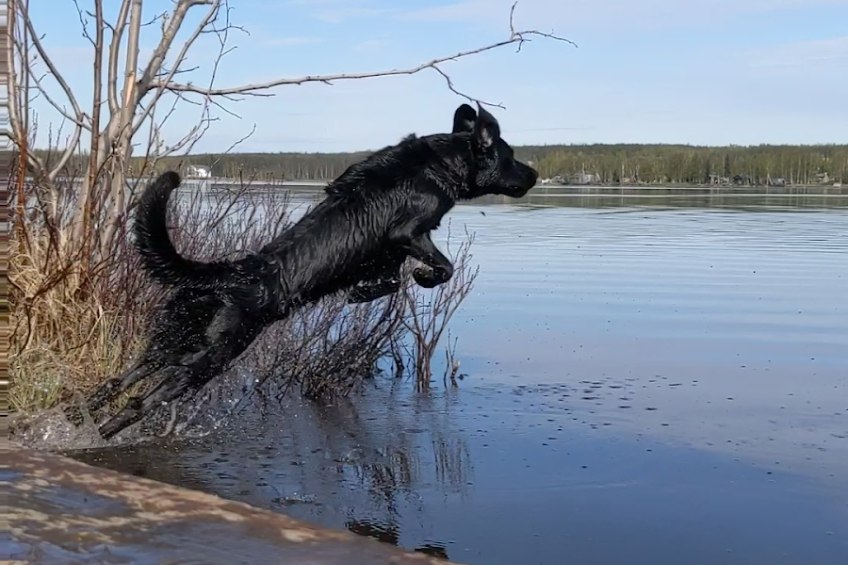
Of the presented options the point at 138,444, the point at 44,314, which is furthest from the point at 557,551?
the point at 44,314

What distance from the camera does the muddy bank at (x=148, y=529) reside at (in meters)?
4.44

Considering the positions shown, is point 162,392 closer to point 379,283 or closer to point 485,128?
point 379,283

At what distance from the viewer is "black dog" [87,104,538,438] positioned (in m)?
6.28

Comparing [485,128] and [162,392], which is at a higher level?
[485,128]

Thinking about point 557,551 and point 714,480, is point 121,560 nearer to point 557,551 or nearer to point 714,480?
point 557,551

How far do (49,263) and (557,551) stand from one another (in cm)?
441

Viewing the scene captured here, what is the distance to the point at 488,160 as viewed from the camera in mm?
7297

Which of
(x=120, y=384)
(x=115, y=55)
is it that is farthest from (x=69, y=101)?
(x=120, y=384)

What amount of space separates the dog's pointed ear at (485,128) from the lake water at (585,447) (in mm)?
2339

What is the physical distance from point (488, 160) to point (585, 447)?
2359 mm

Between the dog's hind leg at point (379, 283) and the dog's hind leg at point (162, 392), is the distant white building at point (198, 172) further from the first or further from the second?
the dog's hind leg at point (162, 392)

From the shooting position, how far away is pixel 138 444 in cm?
754

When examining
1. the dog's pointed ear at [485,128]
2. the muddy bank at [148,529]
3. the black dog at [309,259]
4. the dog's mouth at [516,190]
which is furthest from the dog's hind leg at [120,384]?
the dog's mouth at [516,190]

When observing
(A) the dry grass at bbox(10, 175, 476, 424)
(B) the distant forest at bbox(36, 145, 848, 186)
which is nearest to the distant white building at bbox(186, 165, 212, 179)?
(A) the dry grass at bbox(10, 175, 476, 424)
